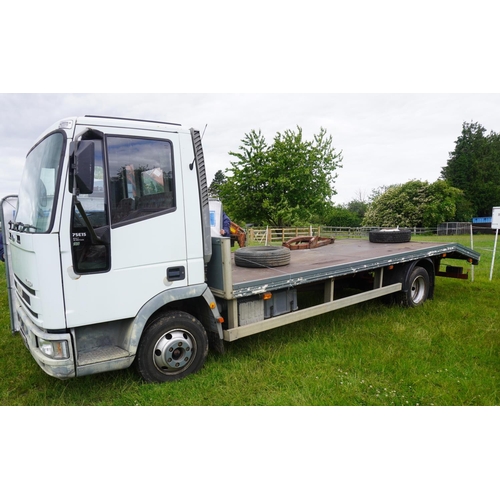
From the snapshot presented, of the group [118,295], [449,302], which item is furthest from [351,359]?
[449,302]

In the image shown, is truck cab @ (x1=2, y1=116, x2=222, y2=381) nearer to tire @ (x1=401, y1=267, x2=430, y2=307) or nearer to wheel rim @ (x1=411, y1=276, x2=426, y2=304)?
tire @ (x1=401, y1=267, x2=430, y2=307)

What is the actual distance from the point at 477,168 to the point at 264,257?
167 feet

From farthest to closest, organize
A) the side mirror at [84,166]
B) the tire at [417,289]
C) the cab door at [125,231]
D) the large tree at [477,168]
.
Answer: the large tree at [477,168], the tire at [417,289], the cab door at [125,231], the side mirror at [84,166]

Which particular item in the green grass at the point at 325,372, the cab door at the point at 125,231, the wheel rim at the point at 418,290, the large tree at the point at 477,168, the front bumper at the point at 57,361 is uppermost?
the large tree at the point at 477,168

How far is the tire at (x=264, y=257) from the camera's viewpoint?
500cm

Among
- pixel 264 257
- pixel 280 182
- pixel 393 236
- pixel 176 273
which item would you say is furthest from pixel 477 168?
pixel 176 273

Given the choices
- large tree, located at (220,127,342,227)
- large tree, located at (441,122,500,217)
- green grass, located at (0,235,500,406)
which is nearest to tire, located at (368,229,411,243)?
green grass, located at (0,235,500,406)

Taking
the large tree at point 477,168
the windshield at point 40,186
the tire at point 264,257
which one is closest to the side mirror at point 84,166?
the windshield at point 40,186

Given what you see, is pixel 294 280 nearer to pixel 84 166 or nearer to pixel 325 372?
pixel 325 372

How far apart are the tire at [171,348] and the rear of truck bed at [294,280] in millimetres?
358

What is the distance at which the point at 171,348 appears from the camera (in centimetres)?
385

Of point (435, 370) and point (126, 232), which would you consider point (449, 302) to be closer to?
point (435, 370)

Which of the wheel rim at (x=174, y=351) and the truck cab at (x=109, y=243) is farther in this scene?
the wheel rim at (x=174, y=351)

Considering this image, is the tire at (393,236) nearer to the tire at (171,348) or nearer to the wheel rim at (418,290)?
the wheel rim at (418,290)
